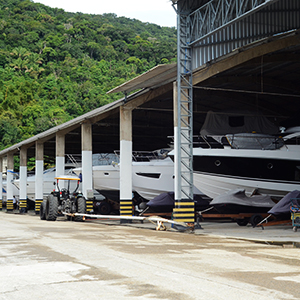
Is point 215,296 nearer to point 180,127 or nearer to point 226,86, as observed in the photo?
point 180,127

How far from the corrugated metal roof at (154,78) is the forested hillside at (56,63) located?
41.6 m

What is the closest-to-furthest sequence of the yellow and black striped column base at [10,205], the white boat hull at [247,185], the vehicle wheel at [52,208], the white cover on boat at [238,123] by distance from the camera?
1. the white boat hull at [247,185]
2. the vehicle wheel at [52,208]
3. the white cover on boat at [238,123]
4. the yellow and black striped column base at [10,205]

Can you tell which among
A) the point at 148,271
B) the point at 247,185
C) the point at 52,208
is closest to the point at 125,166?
the point at 52,208

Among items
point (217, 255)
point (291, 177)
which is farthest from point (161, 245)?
point (291, 177)

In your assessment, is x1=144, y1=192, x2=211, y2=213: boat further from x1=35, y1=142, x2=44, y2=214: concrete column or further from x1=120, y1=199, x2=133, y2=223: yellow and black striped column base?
x1=35, y1=142, x2=44, y2=214: concrete column

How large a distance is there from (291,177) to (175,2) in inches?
350

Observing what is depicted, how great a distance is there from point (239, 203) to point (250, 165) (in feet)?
7.56

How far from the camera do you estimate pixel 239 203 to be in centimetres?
1947

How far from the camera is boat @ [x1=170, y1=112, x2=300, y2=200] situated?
20969 millimetres

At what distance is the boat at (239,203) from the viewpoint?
64.1 ft

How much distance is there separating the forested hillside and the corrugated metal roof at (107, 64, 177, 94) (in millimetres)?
41614

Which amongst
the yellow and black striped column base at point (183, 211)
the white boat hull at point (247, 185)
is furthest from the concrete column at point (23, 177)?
the yellow and black striped column base at point (183, 211)

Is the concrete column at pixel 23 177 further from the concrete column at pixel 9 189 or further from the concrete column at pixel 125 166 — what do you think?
the concrete column at pixel 125 166

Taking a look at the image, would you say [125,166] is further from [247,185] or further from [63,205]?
[247,185]
